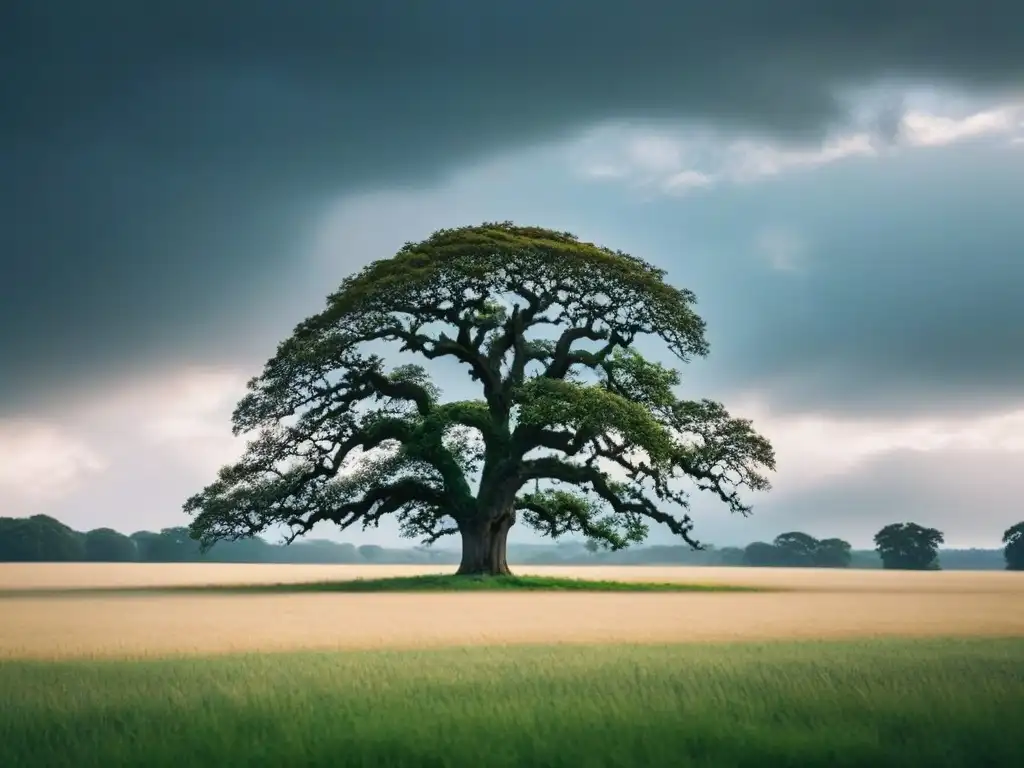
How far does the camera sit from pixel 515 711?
13.3 m

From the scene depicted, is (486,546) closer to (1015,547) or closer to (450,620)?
(450,620)

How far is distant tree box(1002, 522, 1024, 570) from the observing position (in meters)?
102

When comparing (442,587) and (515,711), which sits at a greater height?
(442,587)

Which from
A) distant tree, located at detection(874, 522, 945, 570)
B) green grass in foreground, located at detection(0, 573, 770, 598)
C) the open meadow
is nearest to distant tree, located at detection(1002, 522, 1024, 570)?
distant tree, located at detection(874, 522, 945, 570)

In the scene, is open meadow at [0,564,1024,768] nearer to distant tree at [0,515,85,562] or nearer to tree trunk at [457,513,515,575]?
tree trunk at [457,513,515,575]

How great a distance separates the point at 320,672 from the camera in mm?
16953

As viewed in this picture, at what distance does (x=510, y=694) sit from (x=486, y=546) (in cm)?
4035

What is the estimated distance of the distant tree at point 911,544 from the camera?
104688 millimetres

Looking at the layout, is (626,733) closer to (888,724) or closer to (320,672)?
(888,724)

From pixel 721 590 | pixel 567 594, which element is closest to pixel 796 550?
pixel 721 590

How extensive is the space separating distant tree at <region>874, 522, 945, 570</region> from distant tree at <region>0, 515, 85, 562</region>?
3340 inches

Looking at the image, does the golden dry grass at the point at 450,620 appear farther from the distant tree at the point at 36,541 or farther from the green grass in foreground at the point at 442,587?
the distant tree at the point at 36,541

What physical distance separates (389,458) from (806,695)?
44488 millimetres

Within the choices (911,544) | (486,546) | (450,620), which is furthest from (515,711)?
(911,544)
